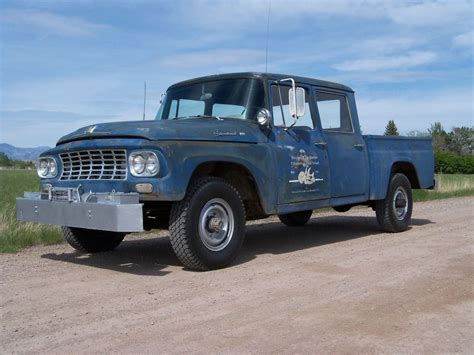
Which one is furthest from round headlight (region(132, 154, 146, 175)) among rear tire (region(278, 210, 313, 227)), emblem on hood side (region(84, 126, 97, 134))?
rear tire (region(278, 210, 313, 227))

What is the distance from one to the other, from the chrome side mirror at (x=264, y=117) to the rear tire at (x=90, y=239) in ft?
7.35

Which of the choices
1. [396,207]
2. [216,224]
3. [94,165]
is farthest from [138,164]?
[396,207]

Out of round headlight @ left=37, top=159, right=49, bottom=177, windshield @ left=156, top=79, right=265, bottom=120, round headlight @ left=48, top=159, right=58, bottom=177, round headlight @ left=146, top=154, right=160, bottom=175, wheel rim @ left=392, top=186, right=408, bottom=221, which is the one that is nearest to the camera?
round headlight @ left=146, top=154, right=160, bottom=175

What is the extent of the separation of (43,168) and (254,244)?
2.97 m

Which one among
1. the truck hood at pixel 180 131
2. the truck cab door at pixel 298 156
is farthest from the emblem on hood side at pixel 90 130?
the truck cab door at pixel 298 156

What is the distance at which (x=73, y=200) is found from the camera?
18.0 feet

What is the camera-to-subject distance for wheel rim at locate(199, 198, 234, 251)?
220 inches

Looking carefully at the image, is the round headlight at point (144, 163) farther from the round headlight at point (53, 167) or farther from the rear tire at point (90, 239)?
the rear tire at point (90, 239)

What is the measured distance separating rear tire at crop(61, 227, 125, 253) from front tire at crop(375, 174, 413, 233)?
404 centimetres

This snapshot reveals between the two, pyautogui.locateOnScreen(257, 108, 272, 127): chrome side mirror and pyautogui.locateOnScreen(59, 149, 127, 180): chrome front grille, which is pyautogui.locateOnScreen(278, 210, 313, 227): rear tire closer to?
pyautogui.locateOnScreen(257, 108, 272, 127): chrome side mirror

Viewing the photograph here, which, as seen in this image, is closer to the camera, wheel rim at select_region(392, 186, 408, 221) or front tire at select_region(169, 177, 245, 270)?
front tire at select_region(169, 177, 245, 270)

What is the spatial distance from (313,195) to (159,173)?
2454 mm

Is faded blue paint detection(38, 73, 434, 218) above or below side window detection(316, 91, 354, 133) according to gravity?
below

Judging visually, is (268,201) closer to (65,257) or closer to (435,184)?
(65,257)
